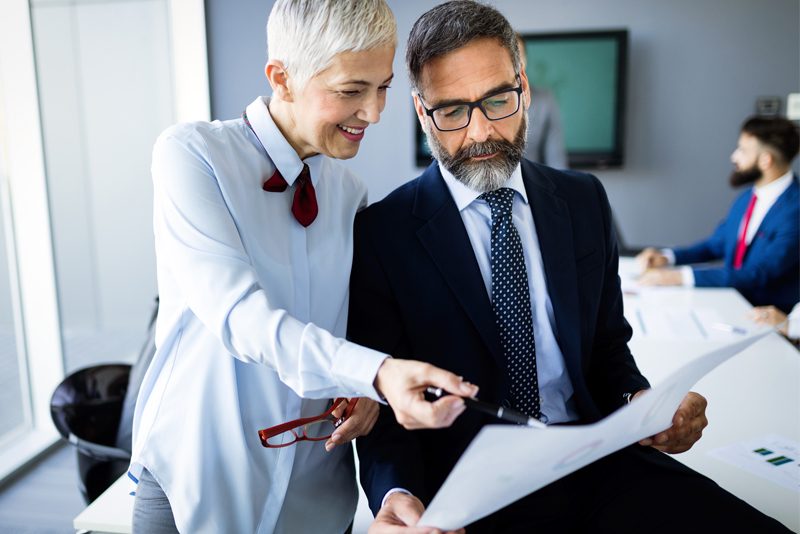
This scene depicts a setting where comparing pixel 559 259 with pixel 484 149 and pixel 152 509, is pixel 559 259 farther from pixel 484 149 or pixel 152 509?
pixel 152 509

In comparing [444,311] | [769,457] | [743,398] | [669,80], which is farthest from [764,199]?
[444,311]

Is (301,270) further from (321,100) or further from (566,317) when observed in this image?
(566,317)

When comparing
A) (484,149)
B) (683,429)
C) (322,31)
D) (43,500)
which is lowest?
(43,500)

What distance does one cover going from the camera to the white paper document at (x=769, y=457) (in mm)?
1357

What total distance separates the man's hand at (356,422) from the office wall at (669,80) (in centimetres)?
430

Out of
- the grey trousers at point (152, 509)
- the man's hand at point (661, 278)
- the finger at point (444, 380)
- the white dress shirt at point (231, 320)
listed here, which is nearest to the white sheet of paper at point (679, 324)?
the man's hand at point (661, 278)

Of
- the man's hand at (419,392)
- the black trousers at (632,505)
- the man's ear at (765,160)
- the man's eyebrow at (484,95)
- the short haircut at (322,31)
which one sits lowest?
the black trousers at (632,505)

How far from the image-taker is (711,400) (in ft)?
5.68

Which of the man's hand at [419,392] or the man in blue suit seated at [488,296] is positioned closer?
the man's hand at [419,392]

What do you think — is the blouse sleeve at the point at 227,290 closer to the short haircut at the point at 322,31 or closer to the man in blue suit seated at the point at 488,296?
the short haircut at the point at 322,31

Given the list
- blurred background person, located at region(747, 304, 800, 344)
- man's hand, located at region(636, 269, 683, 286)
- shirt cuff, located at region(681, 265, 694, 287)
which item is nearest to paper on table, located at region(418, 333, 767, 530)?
blurred background person, located at region(747, 304, 800, 344)

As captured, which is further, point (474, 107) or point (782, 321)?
point (782, 321)

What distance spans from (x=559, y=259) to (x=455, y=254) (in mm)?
239

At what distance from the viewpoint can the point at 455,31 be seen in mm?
1303
